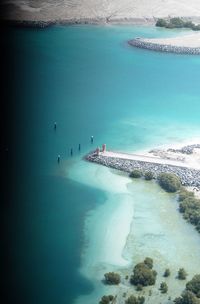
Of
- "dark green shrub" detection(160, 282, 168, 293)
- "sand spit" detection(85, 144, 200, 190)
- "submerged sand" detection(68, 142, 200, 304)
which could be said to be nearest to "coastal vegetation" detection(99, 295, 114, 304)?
"submerged sand" detection(68, 142, 200, 304)

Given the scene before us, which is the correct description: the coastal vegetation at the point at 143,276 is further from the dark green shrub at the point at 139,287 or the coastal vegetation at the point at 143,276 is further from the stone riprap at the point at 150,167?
the stone riprap at the point at 150,167

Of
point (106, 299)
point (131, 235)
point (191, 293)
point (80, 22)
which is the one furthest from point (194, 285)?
point (80, 22)

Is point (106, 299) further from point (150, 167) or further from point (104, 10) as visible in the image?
point (104, 10)

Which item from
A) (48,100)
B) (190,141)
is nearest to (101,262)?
(190,141)

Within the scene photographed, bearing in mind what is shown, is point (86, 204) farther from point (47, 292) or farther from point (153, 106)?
point (153, 106)

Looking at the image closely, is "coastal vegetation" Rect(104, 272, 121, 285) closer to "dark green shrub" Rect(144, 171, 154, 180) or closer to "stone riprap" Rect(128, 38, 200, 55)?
"dark green shrub" Rect(144, 171, 154, 180)

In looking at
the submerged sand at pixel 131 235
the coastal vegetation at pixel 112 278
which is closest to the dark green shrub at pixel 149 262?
the submerged sand at pixel 131 235
